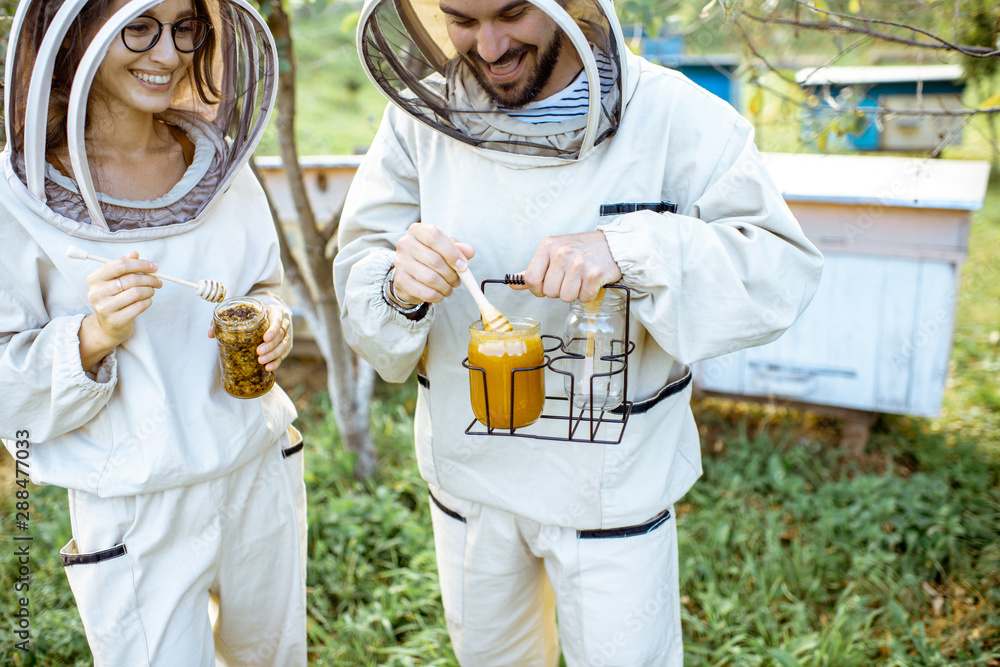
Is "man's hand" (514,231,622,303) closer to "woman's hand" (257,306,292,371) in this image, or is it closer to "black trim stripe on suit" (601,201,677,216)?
"black trim stripe on suit" (601,201,677,216)

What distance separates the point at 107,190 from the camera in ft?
5.34

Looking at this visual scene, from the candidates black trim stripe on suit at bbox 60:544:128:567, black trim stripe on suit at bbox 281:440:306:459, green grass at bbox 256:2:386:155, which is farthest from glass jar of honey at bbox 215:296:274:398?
green grass at bbox 256:2:386:155

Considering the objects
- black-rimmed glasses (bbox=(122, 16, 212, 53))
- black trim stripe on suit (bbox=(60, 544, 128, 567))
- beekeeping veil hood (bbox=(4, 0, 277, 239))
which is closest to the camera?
beekeeping veil hood (bbox=(4, 0, 277, 239))

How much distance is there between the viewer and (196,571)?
5.70ft

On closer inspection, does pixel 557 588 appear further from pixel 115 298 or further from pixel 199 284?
pixel 115 298

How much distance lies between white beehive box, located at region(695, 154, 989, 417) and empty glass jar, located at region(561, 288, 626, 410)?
6.82 feet

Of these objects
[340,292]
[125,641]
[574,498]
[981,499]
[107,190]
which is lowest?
[981,499]

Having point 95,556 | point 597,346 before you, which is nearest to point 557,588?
point 597,346

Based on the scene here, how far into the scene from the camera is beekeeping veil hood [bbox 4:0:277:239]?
1.42 m

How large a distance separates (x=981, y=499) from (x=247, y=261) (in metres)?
3.34

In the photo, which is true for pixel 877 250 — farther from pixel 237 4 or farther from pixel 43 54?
pixel 43 54

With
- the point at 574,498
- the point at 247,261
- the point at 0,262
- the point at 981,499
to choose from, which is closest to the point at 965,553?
the point at 981,499

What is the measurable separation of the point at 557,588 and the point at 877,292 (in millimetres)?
2483

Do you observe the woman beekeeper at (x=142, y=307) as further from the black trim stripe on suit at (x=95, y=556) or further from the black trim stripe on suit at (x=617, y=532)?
the black trim stripe on suit at (x=617, y=532)
